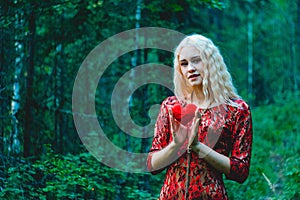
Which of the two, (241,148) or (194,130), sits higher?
(194,130)

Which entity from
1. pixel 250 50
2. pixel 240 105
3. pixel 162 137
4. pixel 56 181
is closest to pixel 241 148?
pixel 240 105

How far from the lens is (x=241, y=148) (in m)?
2.99

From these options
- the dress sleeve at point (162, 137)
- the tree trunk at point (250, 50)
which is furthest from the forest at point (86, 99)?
the tree trunk at point (250, 50)

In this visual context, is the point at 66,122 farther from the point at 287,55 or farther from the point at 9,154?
the point at 287,55

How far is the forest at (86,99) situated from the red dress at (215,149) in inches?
66.8

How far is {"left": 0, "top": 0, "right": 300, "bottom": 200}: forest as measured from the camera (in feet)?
18.1

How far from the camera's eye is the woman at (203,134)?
9.61 ft

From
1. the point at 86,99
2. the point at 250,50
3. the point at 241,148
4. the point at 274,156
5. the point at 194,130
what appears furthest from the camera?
the point at 250,50

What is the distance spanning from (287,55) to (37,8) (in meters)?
18.6

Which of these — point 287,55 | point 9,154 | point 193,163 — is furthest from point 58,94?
point 287,55

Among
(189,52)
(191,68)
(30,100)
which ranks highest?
(189,52)

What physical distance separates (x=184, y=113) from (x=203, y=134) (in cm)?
18

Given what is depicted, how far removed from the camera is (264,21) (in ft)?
83.1

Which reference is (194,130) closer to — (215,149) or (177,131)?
(177,131)
